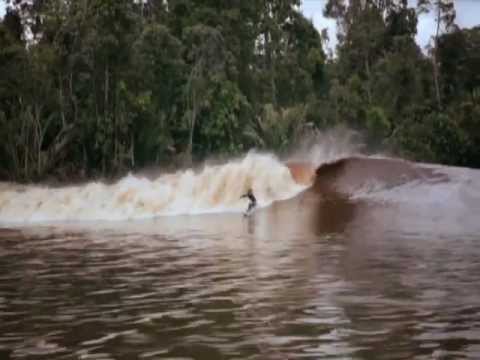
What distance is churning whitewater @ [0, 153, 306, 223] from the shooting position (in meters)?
28.1

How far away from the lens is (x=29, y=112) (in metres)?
36.5

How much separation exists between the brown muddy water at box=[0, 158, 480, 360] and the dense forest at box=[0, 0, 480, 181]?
56.1 ft

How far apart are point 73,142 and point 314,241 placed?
85.1 ft

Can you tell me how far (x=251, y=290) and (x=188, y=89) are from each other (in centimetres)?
3266

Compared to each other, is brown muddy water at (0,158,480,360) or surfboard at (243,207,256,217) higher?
surfboard at (243,207,256,217)

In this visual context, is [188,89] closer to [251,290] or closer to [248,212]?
[248,212]

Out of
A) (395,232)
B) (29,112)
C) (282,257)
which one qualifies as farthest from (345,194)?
(29,112)

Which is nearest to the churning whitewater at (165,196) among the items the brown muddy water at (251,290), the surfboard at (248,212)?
the surfboard at (248,212)

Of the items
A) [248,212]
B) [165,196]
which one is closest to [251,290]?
[248,212]

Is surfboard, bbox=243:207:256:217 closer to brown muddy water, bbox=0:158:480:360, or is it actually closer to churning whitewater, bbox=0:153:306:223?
churning whitewater, bbox=0:153:306:223

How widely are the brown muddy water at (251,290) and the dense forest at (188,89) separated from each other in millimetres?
A: 17089

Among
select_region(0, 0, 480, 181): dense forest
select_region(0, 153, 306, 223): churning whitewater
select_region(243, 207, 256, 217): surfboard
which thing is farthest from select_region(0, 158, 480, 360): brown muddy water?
select_region(0, 0, 480, 181): dense forest

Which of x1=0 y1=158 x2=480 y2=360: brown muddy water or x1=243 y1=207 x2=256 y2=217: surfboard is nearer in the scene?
x1=0 y1=158 x2=480 y2=360: brown muddy water

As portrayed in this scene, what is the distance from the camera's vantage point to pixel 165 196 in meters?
29.1
